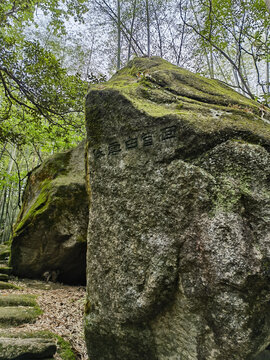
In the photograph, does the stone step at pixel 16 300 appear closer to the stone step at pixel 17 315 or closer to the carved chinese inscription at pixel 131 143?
the stone step at pixel 17 315

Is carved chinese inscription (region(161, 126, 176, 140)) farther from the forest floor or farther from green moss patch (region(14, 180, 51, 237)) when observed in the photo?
green moss patch (region(14, 180, 51, 237))

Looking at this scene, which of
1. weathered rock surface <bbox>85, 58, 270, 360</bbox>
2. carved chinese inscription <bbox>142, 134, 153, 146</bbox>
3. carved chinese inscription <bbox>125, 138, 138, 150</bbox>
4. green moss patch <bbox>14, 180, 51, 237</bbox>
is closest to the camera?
weathered rock surface <bbox>85, 58, 270, 360</bbox>

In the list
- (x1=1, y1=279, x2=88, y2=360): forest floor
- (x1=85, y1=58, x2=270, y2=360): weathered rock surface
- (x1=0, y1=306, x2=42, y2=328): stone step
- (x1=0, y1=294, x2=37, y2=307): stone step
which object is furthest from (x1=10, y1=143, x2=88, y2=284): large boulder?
(x1=85, y1=58, x2=270, y2=360): weathered rock surface

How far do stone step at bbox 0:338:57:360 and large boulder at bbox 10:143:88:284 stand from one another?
3.12m

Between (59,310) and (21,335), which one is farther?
(59,310)

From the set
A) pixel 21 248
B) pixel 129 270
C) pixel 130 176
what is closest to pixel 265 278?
pixel 129 270

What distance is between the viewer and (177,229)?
2523mm

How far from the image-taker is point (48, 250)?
5.99 metres

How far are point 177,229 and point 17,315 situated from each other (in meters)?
2.87

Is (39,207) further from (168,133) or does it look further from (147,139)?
(168,133)

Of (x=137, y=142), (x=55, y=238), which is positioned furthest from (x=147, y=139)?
(x=55, y=238)

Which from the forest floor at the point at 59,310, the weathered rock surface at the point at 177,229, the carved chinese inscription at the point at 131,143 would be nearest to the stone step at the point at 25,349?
the forest floor at the point at 59,310

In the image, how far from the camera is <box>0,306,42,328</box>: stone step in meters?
3.39

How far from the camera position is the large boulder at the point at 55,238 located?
5922mm
